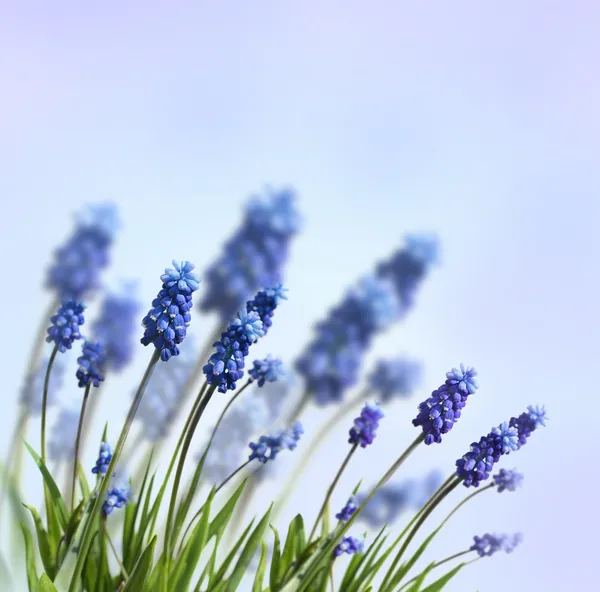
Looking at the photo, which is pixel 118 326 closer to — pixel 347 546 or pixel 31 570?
pixel 31 570

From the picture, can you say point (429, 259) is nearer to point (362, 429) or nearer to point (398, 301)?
point (398, 301)

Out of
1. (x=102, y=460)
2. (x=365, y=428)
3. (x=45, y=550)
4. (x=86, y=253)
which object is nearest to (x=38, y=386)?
(x=86, y=253)

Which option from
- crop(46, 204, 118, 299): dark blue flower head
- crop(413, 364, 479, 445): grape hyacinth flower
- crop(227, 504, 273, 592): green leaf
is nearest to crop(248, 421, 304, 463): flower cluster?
crop(227, 504, 273, 592): green leaf

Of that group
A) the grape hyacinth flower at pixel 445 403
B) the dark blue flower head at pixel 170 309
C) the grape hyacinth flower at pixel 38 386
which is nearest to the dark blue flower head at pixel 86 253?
the grape hyacinth flower at pixel 38 386

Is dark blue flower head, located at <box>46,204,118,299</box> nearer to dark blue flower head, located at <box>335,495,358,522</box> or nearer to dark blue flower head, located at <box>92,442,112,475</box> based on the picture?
dark blue flower head, located at <box>92,442,112,475</box>

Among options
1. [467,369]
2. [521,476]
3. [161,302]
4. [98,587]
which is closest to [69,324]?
[161,302]
